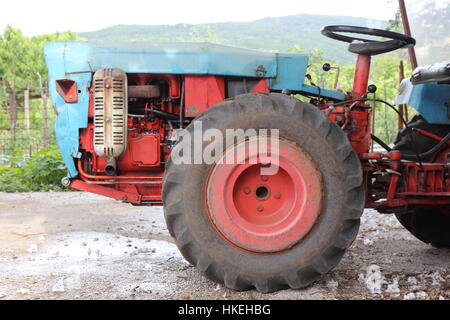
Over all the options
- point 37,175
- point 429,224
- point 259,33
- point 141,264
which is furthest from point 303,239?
point 259,33

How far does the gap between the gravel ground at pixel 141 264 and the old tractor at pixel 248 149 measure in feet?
0.97

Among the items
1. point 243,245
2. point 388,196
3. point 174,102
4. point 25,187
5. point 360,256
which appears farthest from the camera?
point 25,187

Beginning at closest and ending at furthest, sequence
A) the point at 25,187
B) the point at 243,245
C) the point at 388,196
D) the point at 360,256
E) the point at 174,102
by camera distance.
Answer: the point at 243,245 → the point at 388,196 → the point at 174,102 → the point at 360,256 → the point at 25,187

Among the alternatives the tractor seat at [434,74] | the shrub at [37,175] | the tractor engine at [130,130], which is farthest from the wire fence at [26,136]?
the tractor seat at [434,74]

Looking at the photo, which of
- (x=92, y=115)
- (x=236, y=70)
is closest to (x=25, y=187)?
(x=92, y=115)

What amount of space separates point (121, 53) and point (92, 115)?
1.67 feet

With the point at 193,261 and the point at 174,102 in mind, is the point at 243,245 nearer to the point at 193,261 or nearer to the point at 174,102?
A: the point at 193,261

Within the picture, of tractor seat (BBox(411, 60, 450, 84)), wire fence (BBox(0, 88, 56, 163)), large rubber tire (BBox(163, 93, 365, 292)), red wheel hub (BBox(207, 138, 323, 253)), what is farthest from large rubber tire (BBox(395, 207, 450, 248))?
wire fence (BBox(0, 88, 56, 163))

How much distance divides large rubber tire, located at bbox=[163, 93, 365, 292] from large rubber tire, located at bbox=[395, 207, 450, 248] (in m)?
1.64

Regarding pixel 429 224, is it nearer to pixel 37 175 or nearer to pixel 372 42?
pixel 372 42

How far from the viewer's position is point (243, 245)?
304 centimetres

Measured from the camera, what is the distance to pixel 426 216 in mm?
4469

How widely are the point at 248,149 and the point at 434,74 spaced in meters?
1.83

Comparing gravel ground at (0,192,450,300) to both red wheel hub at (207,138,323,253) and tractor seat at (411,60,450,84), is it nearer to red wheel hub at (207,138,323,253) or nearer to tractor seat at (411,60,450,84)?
red wheel hub at (207,138,323,253)
